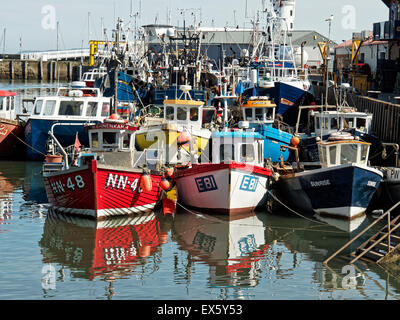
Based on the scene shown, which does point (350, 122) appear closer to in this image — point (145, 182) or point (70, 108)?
point (145, 182)

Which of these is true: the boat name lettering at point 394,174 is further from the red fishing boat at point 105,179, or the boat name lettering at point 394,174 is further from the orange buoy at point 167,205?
the red fishing boat at point 105,179

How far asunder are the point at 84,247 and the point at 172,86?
1987cm

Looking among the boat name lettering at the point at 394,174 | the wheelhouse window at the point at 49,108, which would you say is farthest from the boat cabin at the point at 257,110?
the wheelhouse window at the point at 49,108

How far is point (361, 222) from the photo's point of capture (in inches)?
764

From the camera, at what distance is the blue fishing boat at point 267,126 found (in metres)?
24.5

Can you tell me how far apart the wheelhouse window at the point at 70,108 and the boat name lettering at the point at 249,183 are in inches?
483

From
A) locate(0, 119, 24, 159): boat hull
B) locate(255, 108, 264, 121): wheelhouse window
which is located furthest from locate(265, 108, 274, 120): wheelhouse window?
locate(0, 119, 24, 159): boat hull

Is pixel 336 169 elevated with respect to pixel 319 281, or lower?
elevated

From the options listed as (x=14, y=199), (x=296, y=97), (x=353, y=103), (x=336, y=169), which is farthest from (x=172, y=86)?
(x=336, y=169)

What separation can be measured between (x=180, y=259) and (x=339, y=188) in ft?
18.5

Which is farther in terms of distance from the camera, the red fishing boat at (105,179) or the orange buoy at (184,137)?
the orange buoy at (184,137)

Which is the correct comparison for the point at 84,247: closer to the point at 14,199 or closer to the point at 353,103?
the point at 14,199

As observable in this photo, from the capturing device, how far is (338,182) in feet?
62.2

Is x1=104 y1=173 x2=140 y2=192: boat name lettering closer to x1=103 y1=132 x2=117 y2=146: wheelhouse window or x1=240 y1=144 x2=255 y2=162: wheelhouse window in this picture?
x1=103 y1=132 x2=117 y2=146: wheelhouse window
